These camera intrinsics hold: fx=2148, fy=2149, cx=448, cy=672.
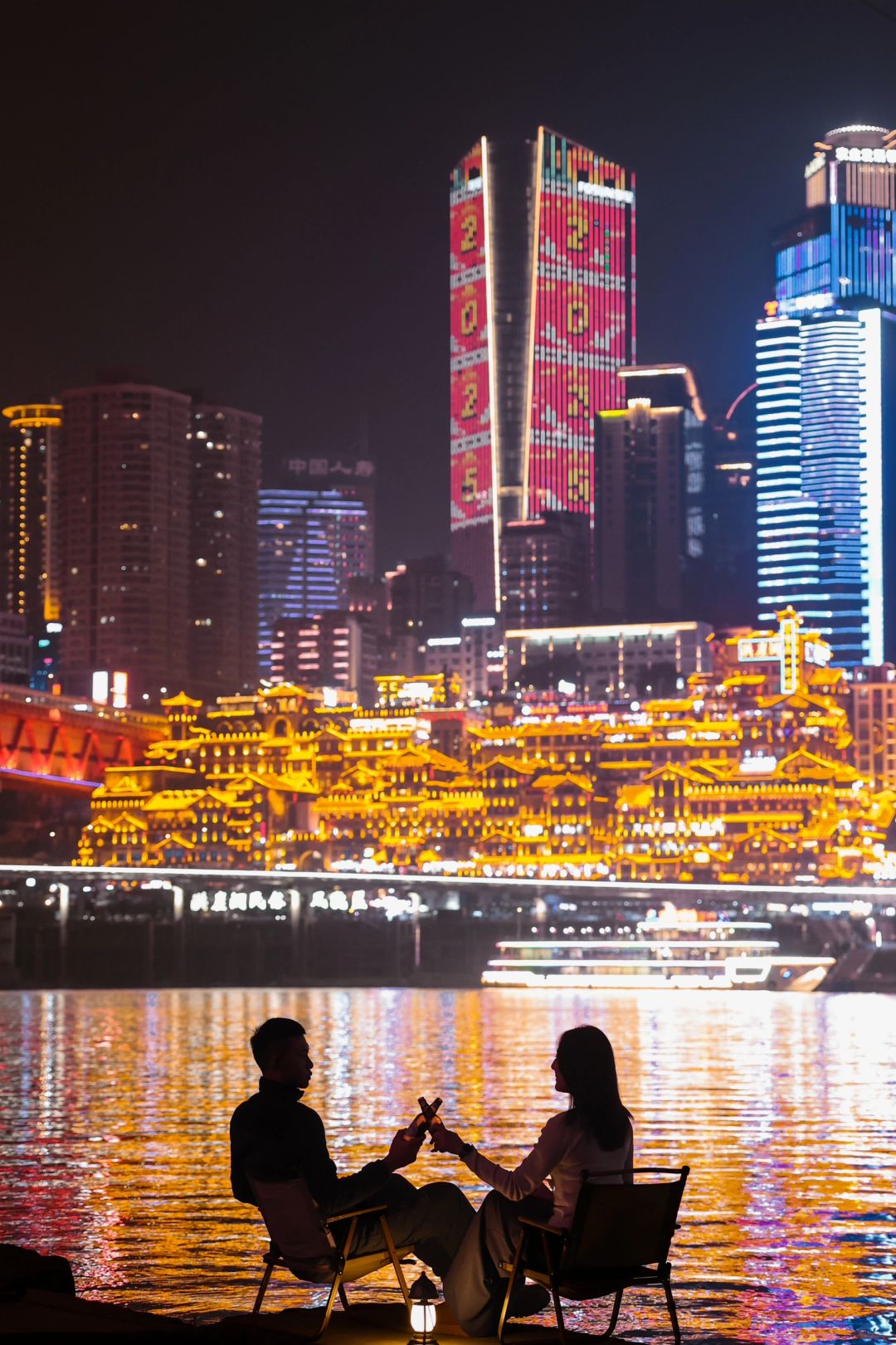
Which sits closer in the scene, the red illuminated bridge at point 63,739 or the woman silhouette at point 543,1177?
the woman silhouette at point 543,1177

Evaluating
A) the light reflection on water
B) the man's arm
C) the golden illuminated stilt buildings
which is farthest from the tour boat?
the man's arm

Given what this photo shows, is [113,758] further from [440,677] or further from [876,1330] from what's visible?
[876,1330]

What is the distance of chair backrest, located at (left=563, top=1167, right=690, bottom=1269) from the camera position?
370 inches

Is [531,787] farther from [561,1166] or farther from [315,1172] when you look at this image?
[561,1166]

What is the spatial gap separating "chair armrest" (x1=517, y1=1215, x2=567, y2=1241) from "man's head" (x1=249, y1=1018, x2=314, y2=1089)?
122 centimetres

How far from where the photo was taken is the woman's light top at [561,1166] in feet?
31.6

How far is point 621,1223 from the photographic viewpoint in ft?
31.2

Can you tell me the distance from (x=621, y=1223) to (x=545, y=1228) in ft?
1.20

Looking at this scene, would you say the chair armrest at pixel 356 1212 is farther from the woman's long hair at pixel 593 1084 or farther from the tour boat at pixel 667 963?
the tour boat at pixel 667 963

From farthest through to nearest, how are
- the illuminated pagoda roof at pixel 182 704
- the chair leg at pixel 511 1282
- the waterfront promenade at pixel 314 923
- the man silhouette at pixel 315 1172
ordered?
1. the illuminated pagoda roof at pixel 182 704
2. the waterfront promenade at pixel 314 923
3. the man silhouette at pixel 315 1172
4. the chair leg at pixel 511 1282

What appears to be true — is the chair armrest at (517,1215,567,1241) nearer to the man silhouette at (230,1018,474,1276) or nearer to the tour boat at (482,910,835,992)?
the man silhouette at (230,1018,474,1276)

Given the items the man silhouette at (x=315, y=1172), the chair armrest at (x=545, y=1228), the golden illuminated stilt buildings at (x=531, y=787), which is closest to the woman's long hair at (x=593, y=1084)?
the chair armrest at (x=545, y=1228)

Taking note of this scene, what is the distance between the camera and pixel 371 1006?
73938mm

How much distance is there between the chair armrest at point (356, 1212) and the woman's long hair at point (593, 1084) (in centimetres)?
96
